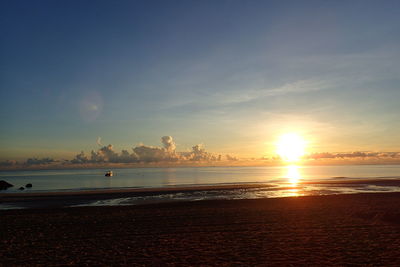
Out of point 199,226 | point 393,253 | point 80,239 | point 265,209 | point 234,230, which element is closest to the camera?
point 393,253

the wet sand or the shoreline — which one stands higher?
the wet sand

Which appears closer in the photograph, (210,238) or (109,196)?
(210,238)

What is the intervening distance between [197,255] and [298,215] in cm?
1262

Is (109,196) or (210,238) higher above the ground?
(210,238)

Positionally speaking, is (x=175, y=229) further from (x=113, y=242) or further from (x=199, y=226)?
(x=113, y=242)

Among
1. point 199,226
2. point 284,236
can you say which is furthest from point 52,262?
point 284,236

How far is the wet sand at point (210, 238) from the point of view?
1271 cm

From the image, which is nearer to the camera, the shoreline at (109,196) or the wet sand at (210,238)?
the wet sand at (210,238)

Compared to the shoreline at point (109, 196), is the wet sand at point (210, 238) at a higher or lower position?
higher

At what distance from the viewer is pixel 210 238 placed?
16.4 metres

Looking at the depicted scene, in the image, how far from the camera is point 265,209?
87.5ft

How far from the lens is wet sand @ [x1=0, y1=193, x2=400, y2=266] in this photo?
41.7 feet

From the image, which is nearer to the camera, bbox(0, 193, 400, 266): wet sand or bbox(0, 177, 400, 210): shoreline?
bbox(0, 193, 400, 266): wet sand

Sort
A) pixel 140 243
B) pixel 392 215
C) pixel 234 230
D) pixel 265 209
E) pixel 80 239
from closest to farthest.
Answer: pixel 140 243
pixel 80 239
pixel 234 230
pixel 392 215
pixel 265 209
